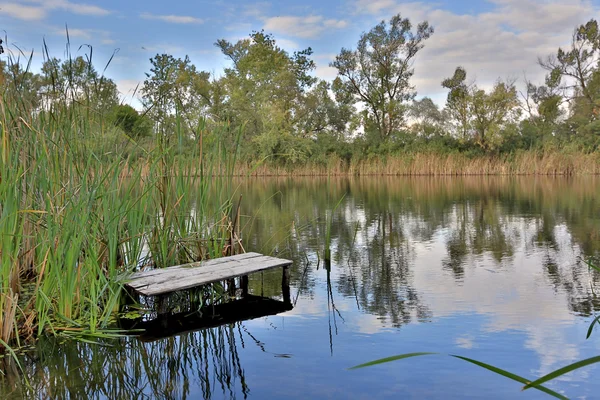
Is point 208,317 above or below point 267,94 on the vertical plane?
below

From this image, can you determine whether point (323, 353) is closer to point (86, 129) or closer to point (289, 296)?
point (289, 296)

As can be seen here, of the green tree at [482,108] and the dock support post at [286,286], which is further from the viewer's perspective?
the green tree at [482,108]

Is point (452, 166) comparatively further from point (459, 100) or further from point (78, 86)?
point (78, 86)

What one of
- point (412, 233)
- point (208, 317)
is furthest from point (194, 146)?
point (412, 233)

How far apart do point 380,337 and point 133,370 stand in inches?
63.0

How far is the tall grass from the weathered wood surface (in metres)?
0.18

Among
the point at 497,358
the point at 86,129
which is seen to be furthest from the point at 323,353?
the point at 86,129

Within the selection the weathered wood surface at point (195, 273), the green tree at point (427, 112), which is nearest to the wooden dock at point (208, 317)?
the weathered wood surface at point (195, 273)

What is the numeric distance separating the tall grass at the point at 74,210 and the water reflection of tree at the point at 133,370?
201 mm

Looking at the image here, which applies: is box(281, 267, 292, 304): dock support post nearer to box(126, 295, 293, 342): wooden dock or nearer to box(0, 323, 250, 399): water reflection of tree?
box(126, 295, 293, 342): wooden dock

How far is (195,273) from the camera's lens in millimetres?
4277

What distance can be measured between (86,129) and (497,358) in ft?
10.2

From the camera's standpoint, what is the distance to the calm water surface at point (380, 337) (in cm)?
296

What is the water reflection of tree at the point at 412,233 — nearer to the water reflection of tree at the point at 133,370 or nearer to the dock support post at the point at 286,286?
the dock support post at the point at 286,286
